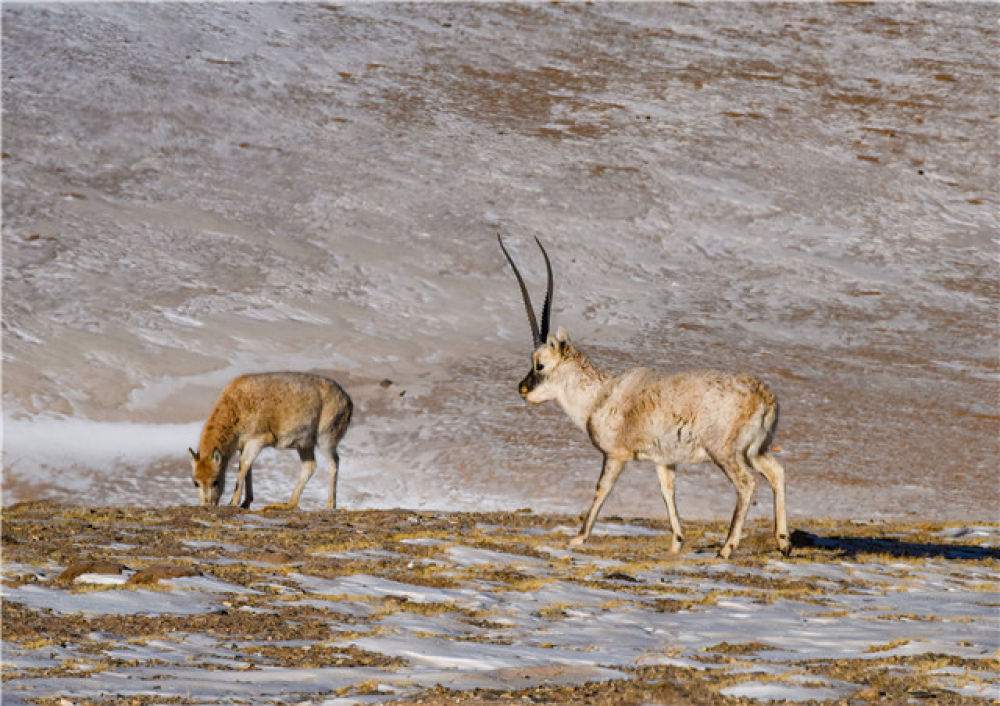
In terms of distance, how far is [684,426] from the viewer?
1605cm

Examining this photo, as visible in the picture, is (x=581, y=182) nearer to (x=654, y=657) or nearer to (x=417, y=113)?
(x=417, y=113)

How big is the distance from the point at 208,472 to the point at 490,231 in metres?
30.0

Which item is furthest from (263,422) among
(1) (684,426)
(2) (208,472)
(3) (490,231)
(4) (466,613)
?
(3) (490,231)

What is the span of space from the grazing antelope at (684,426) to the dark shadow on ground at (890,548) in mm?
1710

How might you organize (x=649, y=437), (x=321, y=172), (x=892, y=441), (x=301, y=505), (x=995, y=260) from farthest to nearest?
(x=321, y=172) → (x=995, y=260) → (x=892, y=441) → (x=301, y=505) → (x=649, y=437)

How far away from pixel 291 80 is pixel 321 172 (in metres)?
9.59

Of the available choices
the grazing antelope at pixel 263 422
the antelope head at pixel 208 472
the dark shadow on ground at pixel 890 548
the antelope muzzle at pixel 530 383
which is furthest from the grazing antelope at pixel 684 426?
the antelope head at pixel 208 472

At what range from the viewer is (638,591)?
1374 cm

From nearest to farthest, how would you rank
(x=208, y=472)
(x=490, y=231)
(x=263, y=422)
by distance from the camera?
(x=263, y=422) < (x=208, y=472) < (x=490, y=231)

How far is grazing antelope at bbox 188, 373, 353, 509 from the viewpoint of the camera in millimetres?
21484

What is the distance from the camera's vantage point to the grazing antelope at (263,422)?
70.5ft

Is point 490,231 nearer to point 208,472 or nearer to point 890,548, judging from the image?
point 208,472

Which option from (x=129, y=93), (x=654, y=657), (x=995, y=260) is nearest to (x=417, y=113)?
(x=129, y=93)

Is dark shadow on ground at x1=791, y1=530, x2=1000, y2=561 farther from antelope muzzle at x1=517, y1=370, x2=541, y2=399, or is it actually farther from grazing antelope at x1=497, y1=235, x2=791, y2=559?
antelope muzzle at x1=517, y1=370, x2=541, y2=399
